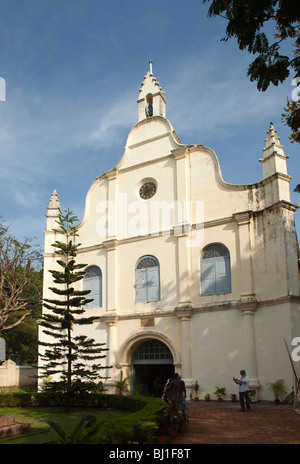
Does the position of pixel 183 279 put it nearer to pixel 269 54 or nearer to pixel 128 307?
pixel 128 307

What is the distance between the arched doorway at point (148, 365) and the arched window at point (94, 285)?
9.14ft

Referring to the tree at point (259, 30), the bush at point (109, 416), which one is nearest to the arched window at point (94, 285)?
the bush at point (109, 416)

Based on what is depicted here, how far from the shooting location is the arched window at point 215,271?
1595cm

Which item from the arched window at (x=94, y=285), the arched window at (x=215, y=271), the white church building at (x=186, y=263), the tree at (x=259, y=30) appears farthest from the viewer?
the arched window at (x=94, y=285)

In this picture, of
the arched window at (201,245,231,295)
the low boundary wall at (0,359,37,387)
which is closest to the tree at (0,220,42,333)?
the low boundary wall at (0,359,37,387)

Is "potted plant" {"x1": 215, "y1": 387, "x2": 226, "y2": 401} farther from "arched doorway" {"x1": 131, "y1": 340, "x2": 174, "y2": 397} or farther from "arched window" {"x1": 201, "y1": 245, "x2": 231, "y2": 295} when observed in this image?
"arched window" {"x1": 201, "y1": 245, "x2": 231, "y2": 295}

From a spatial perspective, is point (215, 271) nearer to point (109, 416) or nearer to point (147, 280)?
point (147, 280)

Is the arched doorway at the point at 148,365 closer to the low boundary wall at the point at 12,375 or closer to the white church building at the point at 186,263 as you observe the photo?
the white church building at the point at 186,263

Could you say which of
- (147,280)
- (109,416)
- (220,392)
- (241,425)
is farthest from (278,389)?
(109,416)

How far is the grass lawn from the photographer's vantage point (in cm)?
938

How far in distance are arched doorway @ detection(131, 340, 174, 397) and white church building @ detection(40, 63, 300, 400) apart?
4 cm

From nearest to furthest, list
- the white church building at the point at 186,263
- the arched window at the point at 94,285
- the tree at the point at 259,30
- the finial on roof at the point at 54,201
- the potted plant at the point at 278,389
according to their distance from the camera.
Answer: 1. the tree at the point at 259,30
2. the potted plant at the point at 278,389
3. the white church building at the point at 186,263
4. the arched window at the point at 94,285
5. the finial on roof at the point at 54,201
